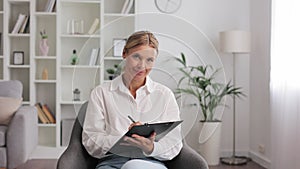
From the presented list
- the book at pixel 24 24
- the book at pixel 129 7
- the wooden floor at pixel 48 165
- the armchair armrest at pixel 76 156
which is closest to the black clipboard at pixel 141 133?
the armchair armrest at pixel 76 156

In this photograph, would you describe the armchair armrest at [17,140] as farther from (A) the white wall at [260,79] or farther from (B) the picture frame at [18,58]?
(A) the white wall at [260,79]

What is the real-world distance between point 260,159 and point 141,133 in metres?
2.95

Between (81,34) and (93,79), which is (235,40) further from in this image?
(93,79)

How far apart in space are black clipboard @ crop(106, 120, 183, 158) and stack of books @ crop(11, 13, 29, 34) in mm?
3117

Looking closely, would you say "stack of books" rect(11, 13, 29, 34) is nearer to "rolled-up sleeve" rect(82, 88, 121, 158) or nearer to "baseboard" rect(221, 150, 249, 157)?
"baseboard" rect(221, 150, 249, 157)

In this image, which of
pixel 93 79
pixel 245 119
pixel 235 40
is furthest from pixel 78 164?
pixel 245 119

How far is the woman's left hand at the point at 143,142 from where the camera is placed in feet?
6.01

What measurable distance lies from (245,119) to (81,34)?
189cm

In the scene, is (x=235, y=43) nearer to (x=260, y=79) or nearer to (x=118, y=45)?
(x=260, y=79)

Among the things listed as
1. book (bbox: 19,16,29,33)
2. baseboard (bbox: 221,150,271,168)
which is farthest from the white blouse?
book (bbox: 19,16,29,33)

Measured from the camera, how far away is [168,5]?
4.83 meters

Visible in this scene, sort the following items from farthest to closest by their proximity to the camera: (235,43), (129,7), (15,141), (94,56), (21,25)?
(21,25)
(129,7)
(235,43)
(15,141)
(94,56)

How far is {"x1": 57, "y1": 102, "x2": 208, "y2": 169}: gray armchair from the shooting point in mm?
2025

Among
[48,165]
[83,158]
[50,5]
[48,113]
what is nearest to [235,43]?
[50,5]
